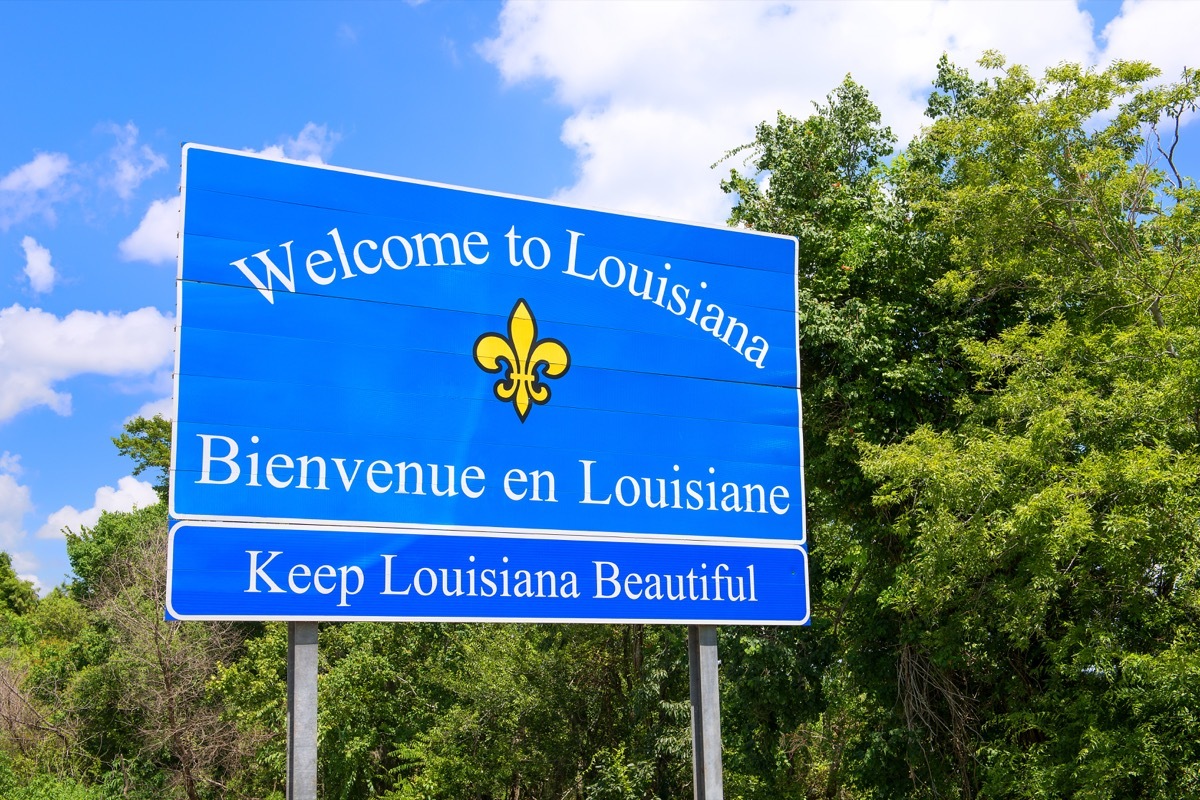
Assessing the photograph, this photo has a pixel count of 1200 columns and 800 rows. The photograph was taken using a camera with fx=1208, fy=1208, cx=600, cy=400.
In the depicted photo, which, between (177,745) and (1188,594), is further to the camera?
(177,745)

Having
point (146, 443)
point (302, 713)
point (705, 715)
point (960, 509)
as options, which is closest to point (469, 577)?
point (302, 713)

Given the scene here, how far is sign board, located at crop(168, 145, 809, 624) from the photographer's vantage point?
25.4 feet

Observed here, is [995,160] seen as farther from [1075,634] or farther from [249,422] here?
[249,422]

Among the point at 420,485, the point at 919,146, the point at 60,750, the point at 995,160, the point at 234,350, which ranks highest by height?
the point at 919,146

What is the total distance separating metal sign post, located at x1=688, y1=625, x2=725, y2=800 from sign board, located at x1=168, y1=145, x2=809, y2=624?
29 centimetres

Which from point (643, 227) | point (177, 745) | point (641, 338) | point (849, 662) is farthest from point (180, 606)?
point (177, 745)

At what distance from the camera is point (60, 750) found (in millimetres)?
35594

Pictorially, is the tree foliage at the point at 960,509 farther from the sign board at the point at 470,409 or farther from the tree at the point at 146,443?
the tree at the point at 146,443

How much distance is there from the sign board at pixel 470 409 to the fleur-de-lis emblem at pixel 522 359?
16 millimetres

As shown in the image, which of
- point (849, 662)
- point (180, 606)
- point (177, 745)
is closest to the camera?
point (180, 606)

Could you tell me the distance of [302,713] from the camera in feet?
24.5

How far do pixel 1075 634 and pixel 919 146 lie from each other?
8.53 meters

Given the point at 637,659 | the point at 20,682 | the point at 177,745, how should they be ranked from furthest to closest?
the point at 20,682
the point at 177,745
the point at 637,659

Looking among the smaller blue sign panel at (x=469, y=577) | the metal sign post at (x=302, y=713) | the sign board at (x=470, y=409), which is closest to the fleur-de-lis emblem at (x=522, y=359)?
the sign board at (x=470, y=409)
